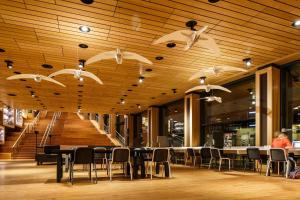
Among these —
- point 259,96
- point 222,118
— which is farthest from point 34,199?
point 222,118

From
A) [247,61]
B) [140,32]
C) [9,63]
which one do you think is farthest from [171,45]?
[9,63]

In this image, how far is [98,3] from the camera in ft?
16.3

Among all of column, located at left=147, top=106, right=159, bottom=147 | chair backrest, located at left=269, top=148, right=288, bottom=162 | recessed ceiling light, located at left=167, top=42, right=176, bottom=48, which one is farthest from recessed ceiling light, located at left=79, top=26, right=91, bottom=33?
column, located at left=147, top=106, right=159, bottom=147

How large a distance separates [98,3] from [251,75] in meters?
6.83

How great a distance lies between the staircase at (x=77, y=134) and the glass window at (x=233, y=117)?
900 centimetres

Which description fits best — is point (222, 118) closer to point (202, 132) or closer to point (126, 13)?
point (202, 132)

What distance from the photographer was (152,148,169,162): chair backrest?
7.10 metres

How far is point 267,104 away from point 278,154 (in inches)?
76.5

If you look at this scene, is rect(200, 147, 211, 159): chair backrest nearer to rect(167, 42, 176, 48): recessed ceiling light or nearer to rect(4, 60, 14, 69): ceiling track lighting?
rect(167, 42, 176, 48): recessed ceiling light

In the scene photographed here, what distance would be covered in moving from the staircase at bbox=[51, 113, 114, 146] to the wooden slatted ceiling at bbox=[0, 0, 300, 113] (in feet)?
29.3

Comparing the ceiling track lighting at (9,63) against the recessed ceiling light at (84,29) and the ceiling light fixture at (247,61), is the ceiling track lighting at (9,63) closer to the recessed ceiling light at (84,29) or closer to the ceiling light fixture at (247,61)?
the recessed ceiling light at (84,29)

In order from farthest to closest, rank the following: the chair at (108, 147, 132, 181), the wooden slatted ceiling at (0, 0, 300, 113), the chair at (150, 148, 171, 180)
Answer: the chair at (150, 148, 171, 180) < the chair at (108, 147, 132, 181) < the wooden slatted ceiling at (0, 0, 300, 113)

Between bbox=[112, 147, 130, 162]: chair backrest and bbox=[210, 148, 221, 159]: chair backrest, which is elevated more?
bbox=[112, 147, 130, 162]: chair backrest

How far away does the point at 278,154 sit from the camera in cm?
725
